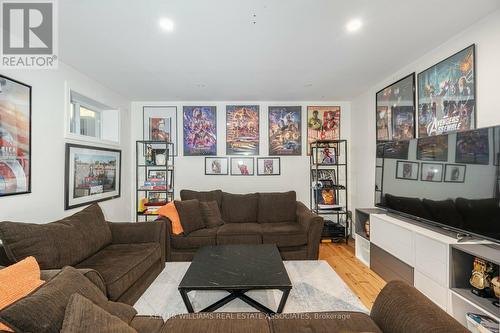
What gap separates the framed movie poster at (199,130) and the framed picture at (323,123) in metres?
1.83

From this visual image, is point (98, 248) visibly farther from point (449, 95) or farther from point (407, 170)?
point (449, 95)

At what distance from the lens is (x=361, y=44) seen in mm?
2469

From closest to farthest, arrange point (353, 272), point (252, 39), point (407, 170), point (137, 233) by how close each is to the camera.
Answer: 1. point (252, 39)
2. point (407, 170)
3. point (137, 233)
4. point (353, 272)

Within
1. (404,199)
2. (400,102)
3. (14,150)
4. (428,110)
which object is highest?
(400,102)

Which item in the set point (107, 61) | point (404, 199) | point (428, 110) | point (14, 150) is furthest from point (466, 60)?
point (14, 150)

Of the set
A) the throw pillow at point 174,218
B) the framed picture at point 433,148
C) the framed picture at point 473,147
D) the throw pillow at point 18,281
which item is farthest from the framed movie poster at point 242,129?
the throw pillow at point 18,281

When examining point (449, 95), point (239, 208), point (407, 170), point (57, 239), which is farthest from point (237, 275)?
point (449, 95)

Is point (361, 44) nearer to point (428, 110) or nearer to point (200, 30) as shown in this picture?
point (428, 110)

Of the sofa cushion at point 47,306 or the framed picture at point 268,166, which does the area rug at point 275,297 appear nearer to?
the sofa cushion at point 47,306

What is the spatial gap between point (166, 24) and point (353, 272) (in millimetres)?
3443

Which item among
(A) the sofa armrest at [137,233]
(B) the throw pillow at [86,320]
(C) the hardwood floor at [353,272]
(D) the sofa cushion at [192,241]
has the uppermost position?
(B) the throw pillow at [86,320]

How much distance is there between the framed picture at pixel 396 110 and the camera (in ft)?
9.84

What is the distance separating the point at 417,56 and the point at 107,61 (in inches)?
144

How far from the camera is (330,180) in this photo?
14.8 ft
